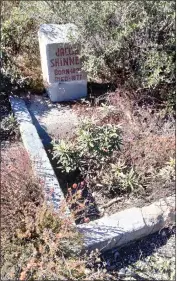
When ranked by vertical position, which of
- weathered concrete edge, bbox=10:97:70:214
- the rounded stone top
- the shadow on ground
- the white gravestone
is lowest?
the shadow on ground

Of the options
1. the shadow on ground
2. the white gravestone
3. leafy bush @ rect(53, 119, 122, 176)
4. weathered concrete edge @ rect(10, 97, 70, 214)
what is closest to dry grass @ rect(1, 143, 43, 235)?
weathered concrete edge @ rect(10, 97, 70, 214)

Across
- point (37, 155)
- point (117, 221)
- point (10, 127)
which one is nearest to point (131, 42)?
point (10, 127)

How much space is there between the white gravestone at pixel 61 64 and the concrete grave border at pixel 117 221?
1863mm

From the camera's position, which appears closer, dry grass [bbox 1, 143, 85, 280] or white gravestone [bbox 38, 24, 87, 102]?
dry grass [bbox 1, 143, 85, 280]

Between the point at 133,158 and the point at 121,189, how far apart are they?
432mm

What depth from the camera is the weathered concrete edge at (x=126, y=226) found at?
127 inches

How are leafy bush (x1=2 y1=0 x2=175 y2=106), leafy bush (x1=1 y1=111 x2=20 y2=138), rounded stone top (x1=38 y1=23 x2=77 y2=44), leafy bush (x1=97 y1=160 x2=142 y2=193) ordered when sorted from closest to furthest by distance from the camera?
leafy bush (x1=97 y1=160 x2=142 y2=193), leafy bush (x1=1 y1=111 x2=20 y2=138), leafy bush (x1=2 y1=0 x2=175 y2=106), rounded stone top (x1=38 y1=23 x2=77 y2=44)

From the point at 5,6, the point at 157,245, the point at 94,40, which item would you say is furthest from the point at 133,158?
the point at 5,6

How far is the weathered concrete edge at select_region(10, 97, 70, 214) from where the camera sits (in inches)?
137

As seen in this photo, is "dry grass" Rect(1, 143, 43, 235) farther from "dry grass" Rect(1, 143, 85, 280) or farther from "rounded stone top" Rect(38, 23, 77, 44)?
"rounded stone top" Rect(38, 23, 77, 44)

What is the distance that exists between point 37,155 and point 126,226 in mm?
1363

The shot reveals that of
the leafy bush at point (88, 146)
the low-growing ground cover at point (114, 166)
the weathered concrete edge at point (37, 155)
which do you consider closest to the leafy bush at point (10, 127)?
the weathered concrete edge at point (37, 155)

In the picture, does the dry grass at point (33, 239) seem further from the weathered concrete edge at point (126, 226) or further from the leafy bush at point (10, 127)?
the leafy bush at point (10, 127)

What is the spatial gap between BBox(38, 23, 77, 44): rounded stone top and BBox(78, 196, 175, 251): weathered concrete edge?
114 inches
